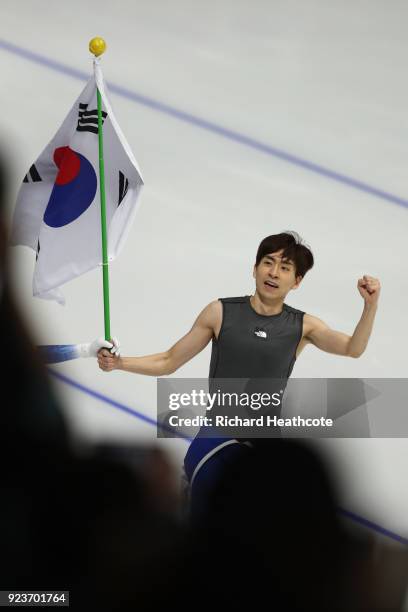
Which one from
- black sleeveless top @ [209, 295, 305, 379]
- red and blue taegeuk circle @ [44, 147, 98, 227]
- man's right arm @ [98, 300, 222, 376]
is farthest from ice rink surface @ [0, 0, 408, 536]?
red and blue taegeuk circle @ [44, 147, 98, 227]

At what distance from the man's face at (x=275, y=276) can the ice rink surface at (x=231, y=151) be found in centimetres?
89

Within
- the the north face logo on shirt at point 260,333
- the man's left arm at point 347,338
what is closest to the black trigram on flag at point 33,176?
the the north face logo on shirt at point 260,333

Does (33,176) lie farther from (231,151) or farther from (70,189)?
(231,151)

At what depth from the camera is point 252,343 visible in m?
3.08

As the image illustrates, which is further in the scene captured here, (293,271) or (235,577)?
(293,271)

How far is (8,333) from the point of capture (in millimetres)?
696

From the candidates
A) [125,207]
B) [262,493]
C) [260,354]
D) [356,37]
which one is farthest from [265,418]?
[356,37]

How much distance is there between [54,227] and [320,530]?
A: 8.45 feet

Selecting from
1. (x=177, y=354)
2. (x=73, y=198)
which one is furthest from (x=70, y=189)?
(x=177, y=354)

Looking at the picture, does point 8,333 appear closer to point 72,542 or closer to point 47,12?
point 72,542

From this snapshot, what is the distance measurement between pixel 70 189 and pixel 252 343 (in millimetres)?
748

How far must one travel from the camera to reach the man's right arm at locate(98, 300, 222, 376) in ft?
10.4

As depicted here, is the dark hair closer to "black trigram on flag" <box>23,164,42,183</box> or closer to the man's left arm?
the man's left arm

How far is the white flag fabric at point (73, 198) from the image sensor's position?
3.22 m
